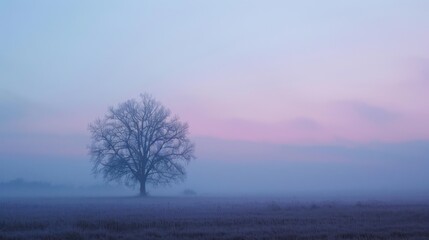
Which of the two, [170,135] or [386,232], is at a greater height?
[170,135]

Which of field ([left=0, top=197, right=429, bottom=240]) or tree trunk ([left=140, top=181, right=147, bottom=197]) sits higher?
tree trunk ([left=140, top=181, right=147, bottom=197])

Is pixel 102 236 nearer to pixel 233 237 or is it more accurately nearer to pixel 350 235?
pixel 233 237

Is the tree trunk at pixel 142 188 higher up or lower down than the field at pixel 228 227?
higher up

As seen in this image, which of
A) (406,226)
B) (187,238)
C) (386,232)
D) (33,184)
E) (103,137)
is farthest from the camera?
(33,184)

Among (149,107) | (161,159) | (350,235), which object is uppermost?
(149,107)

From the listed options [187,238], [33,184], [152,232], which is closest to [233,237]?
[187,238]

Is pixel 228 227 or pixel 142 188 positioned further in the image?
pixel 142 188

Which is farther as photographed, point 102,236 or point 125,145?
point 125,145

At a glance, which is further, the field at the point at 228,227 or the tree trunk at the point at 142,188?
the tree trunk at the point at 142,188

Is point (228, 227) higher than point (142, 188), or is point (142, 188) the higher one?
point (142, 188)

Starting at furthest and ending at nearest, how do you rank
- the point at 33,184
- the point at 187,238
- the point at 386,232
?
the point at 33,184, the point at 386,232, the point at 187,238

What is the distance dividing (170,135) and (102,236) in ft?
126

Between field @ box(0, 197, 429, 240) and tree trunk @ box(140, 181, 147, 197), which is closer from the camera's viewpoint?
field @ box(0, 197, 429, 240)

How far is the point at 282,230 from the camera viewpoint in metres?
20.7
